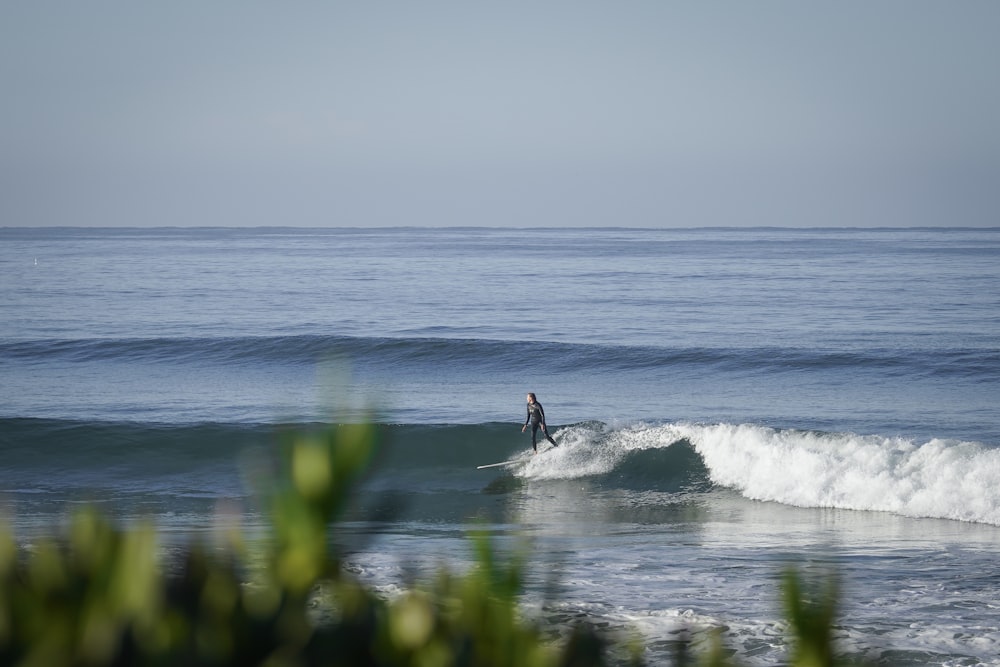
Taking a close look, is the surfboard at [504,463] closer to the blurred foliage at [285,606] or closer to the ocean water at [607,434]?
the ocean water at [607,434]

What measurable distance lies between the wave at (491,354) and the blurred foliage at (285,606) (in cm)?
3170

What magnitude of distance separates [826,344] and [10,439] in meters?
24.6

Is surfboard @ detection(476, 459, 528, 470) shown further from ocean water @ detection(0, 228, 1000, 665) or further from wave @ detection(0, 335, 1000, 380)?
wave @ detection(0, 335, 1000, 380)

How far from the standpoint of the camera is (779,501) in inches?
786

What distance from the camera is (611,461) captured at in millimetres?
22594

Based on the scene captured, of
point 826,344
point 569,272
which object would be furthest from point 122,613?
point 569,272

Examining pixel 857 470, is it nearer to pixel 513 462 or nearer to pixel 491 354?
pixel 513 462

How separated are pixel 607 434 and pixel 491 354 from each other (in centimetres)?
1293

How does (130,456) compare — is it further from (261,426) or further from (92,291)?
(92,291)

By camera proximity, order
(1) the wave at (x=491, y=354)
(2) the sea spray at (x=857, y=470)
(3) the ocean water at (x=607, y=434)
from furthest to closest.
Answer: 1. (1) the wave at (x=491, y=354)
2. (2) the sea spray at (x=857, y=470)
3. (3) the ocean water at (x=607, y=434)

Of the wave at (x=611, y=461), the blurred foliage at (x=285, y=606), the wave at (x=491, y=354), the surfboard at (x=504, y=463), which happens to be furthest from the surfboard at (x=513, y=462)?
the blurred foliage at (x=285, y=606)

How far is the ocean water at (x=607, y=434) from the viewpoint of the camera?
10.8 meters

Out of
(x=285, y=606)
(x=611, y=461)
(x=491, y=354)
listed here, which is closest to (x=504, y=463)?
(x=611, y=461)

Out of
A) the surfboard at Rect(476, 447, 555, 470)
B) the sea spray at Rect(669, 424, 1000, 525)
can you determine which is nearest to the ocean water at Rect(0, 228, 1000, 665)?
the sea spray at Rect(669, 424, 1000, 525)
